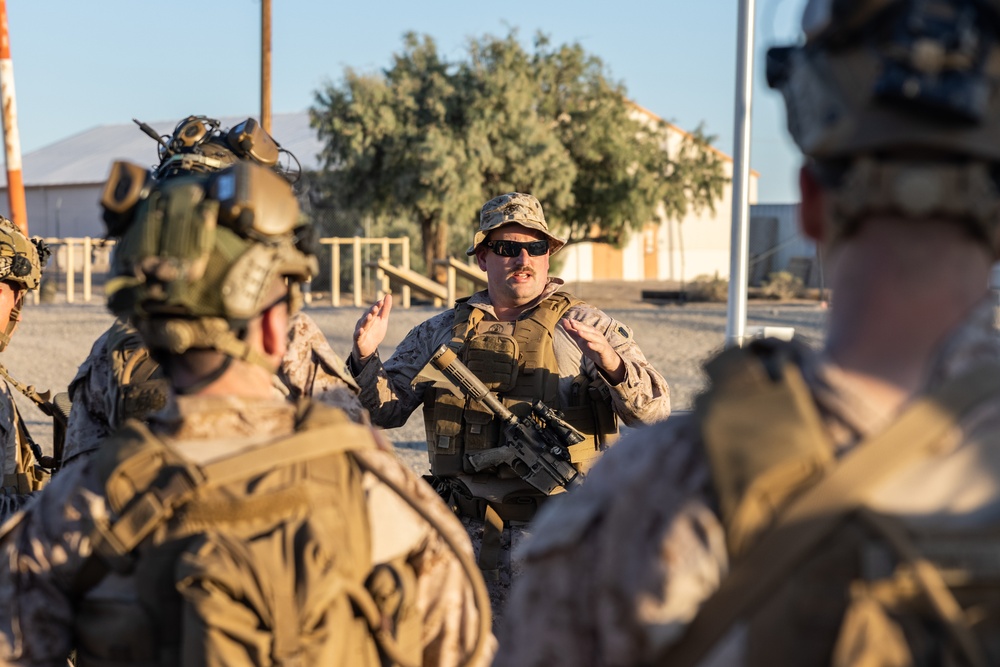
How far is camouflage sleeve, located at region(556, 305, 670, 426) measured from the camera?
522 cm

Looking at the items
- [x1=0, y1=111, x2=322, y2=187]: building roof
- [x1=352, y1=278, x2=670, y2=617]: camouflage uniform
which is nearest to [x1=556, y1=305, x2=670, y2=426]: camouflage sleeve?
[x1=352, y1=278, x2=670, y2=617]: camouflage uniform

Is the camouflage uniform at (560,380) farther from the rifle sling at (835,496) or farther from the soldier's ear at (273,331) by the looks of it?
the rifle sling at (835,496)

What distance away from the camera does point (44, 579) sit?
220cm

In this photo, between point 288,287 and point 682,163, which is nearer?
point 288,287

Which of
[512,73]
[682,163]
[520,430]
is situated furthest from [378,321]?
[682,163]

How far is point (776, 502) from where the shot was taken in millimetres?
1489

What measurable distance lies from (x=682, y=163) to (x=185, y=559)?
34.2 m

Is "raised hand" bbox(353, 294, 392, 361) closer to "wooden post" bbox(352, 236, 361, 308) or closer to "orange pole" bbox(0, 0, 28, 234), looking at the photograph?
"orange pole" bbox(0, 0, 28, 234)

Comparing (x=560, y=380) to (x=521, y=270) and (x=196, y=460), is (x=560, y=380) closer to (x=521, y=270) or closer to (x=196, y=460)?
(x=521, y=270)

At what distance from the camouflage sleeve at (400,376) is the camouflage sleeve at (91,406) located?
144cm

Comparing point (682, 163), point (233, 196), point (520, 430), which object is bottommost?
point (520, 430)

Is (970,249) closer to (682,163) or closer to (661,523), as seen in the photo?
(661,523)

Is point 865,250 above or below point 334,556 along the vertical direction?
above

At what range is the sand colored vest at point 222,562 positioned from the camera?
2105 mm
